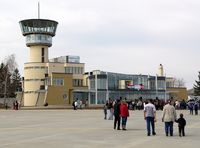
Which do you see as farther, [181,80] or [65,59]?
[181,80]

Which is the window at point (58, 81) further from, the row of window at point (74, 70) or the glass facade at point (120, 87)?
the row of window at point (74, 70)

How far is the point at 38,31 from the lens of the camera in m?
88.1

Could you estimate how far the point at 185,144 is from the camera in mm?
15719

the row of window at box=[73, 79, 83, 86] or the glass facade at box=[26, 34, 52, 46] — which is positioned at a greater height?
the glass facade at box=[26, 34, 52, 46]

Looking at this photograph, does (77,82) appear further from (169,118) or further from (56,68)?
(169,118)

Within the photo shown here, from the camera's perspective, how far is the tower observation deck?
88312 millimetres

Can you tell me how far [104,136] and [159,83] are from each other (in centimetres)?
7941

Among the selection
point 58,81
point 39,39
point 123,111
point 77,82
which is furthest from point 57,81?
point 123,111

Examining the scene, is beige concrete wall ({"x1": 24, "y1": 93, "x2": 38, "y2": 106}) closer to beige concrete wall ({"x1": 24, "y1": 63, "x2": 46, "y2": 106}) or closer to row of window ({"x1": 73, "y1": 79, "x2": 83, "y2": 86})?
beige concrete wall ({"x1": 24, "y1": 63, "x2": 46, "y2": 106})

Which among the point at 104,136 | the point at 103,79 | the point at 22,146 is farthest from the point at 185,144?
the point at 103,79

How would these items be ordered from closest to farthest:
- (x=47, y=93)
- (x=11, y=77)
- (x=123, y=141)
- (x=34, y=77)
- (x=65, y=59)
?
(x=123, y=141)
(x=47, y=93)
(x=34, y=77)
(x=65, y=59)
(x=11, y=77)

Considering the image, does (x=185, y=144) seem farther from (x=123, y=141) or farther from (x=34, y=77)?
(x=34, y=77)

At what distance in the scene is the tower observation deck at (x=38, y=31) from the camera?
290ft

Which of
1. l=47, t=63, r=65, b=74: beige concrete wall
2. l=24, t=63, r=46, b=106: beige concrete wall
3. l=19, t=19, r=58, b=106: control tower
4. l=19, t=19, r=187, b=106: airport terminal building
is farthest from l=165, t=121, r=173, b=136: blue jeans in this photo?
l=47, t=63, r=65, b=74: beige concrete wall
